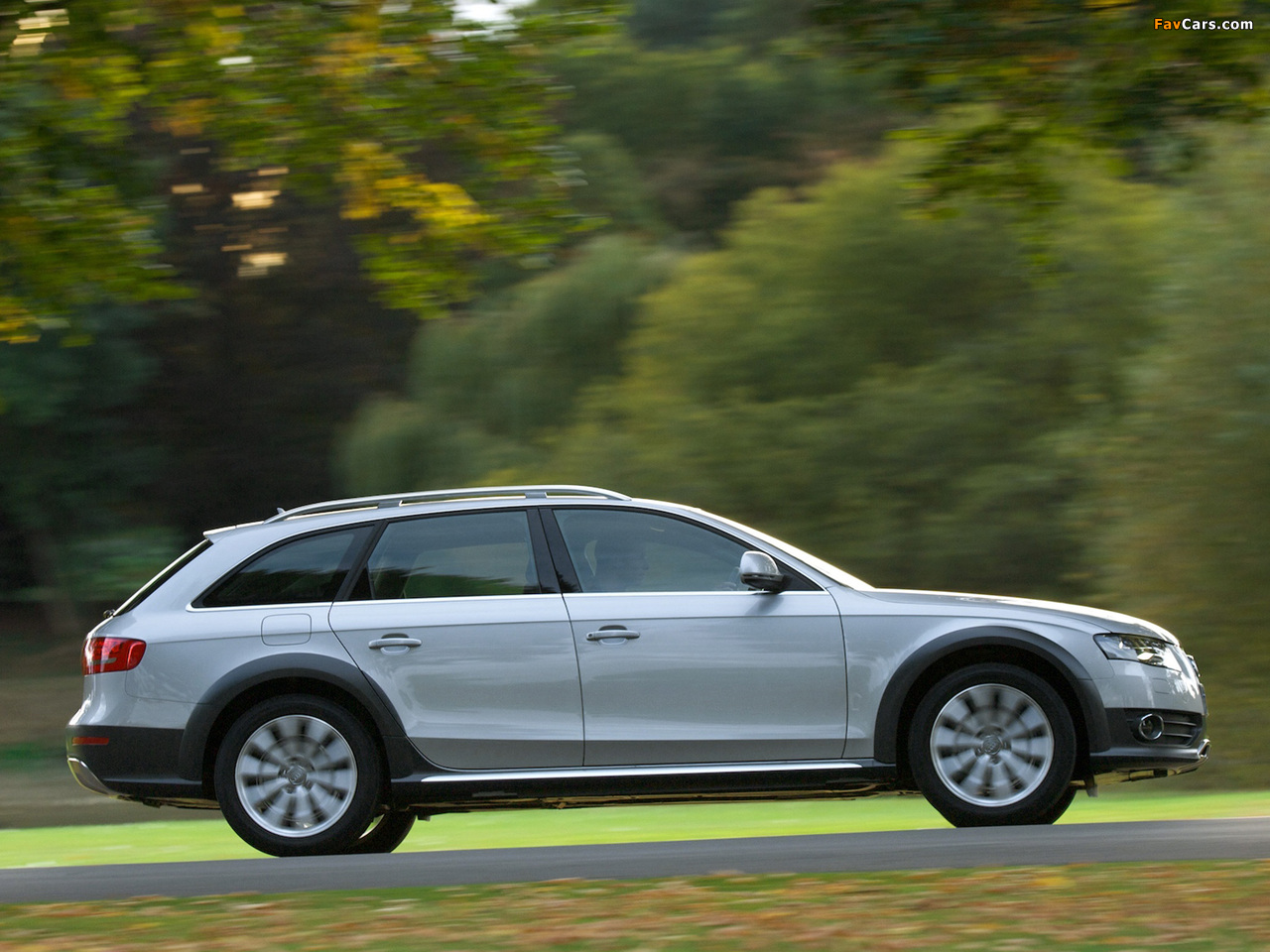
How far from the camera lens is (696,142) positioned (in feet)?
98.9

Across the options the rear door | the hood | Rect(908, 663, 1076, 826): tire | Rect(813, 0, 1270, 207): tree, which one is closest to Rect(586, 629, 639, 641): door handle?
the rear door

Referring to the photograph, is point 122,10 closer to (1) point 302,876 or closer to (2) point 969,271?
(1) point 302,876

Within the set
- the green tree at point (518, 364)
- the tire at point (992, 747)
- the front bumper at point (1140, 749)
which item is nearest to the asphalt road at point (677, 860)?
the tire at point (992, 747)

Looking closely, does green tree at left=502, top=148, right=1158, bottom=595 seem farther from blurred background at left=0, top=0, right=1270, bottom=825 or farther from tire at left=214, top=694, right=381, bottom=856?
tire at left=214, top=694, right=381, bottom=856

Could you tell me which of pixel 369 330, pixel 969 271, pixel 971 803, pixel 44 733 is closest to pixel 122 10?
pixel 971 803

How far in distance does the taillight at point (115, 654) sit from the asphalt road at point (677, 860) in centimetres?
92

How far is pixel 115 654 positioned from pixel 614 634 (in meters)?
2.28

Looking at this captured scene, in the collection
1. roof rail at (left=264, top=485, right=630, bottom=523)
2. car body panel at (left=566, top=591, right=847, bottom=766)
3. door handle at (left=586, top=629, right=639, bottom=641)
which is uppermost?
roof rail at (left=264, top=485, right=630, bottom=523)

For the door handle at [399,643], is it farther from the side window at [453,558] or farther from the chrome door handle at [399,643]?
the side window at [453,558]

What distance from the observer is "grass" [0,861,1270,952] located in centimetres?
518

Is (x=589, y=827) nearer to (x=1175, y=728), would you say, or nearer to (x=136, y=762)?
(x=136, y=762)

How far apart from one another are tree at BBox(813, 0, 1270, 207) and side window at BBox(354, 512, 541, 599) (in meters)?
3.65

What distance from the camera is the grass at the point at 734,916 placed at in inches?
204

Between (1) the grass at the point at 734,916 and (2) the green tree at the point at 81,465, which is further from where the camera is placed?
(2) the green tree at the point at 81,465
